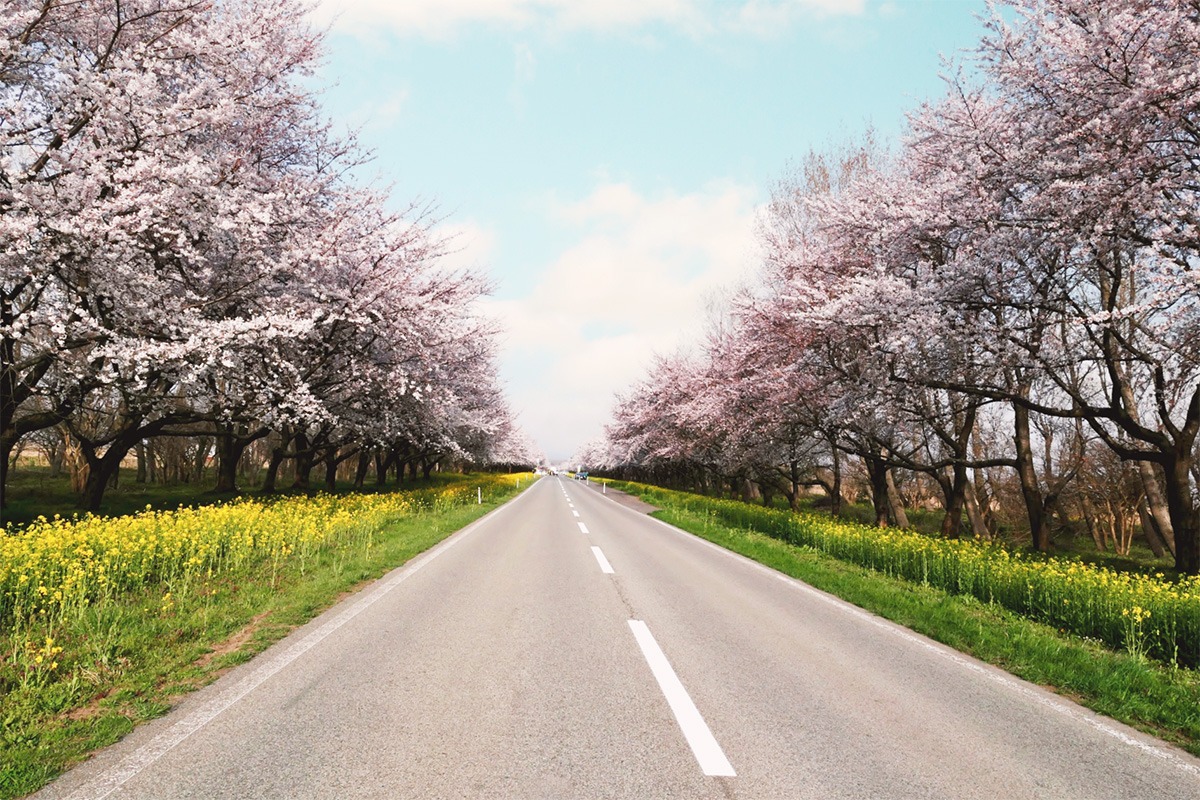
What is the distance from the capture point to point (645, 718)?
3.84m

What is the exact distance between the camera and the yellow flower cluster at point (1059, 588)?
241 inches

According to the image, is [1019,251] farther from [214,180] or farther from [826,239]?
[214,180]

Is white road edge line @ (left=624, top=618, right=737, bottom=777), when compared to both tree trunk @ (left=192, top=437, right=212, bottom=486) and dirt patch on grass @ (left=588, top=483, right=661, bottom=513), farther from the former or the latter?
tree trunk @ (left=192, top=437, right=212, bottom=486)

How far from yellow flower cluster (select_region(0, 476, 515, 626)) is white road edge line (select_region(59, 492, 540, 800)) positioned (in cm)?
190

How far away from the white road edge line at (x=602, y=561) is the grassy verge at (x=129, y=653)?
141 inches

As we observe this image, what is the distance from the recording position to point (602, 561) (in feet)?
34.7

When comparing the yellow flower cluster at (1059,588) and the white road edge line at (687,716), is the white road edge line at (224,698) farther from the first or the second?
the yellow flower cluster at (1059,588)

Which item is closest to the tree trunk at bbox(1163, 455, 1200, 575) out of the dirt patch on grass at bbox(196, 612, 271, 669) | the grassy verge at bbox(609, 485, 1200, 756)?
the grassy verge at bbox(609, 485, 1200, 756)

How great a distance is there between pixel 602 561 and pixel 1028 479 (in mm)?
12501

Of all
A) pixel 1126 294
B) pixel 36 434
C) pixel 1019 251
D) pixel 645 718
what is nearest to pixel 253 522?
pixel 645 718

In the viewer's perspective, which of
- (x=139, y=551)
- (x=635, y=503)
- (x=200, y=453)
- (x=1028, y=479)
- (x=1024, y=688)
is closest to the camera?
(x=1024, y=688)

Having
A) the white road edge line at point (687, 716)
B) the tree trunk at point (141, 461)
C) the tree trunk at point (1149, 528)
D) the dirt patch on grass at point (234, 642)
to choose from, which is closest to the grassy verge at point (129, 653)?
the dirt patch on grass at point (234, 642)

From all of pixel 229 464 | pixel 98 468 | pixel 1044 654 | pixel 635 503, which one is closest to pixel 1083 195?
pixel 1044 654

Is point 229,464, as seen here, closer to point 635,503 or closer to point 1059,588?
point 635,503
